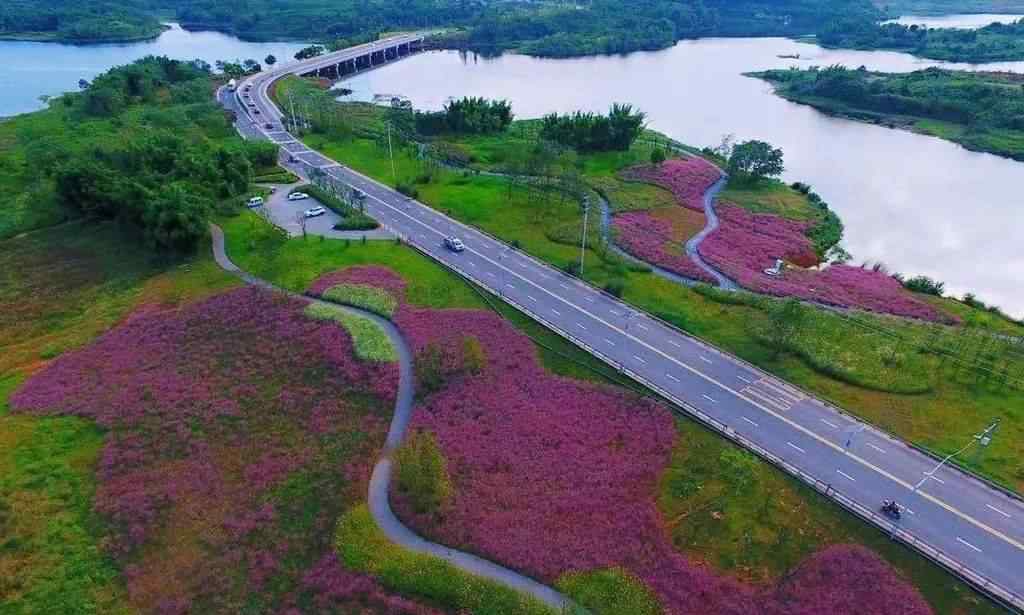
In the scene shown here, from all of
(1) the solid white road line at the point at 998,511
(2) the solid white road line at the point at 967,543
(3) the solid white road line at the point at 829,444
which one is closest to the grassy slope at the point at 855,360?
(1) the solid white road line at the point at 998,511

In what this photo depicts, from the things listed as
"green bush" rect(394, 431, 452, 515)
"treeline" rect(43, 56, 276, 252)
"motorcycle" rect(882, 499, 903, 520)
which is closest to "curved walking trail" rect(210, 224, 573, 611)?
"green bush" rect(394, 431, 452, 515)

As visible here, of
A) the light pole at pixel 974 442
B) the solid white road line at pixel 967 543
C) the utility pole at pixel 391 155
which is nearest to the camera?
the solid white road line at pixel 967 543

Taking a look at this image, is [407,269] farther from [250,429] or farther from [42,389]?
[42,389]

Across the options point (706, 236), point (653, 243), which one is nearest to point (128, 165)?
point (653, 243)

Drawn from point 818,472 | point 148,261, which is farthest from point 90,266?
point 818,472

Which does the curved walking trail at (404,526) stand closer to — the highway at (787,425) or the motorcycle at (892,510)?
the highway at (787,425)

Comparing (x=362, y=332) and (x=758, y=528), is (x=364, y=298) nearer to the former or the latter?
(x=362, y=332)

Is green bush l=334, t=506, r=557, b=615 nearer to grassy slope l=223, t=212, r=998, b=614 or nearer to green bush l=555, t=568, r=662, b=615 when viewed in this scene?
green bush l=555, t=568, r=662, b=615

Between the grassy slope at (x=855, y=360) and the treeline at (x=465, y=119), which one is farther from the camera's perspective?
the treeline at (x=465, y=119)
